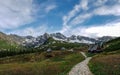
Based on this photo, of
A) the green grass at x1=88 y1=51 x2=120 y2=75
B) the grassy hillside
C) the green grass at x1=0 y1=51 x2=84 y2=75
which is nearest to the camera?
the green grass at x1=88 y1=51 x2=120 y2=75

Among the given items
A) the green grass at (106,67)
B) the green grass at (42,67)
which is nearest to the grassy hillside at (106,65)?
the green grass at (106,67)

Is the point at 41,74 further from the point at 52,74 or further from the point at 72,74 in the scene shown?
the point at 72,74

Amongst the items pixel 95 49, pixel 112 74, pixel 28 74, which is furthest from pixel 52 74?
pixel 95 49

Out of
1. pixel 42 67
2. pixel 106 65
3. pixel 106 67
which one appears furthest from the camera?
pixel 42 67

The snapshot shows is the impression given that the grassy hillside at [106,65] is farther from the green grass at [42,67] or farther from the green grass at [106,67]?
the green grass at [42,67]

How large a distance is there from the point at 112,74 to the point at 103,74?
6.40ft

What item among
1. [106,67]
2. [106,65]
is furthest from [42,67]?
[106,67]

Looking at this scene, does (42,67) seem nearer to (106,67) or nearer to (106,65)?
(106,65)

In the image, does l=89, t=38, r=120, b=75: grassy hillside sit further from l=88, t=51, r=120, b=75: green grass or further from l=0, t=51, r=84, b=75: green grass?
l=0, t=51, r=84, b=75: green grass

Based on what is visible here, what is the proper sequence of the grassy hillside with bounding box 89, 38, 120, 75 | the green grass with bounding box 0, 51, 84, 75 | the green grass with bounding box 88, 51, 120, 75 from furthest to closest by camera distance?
the green grass with bounding box 0, 51, 84, 75 → the grassy hillside with bounding box 89, 38, 120, 75 → the green grass with bounding box 88, 51, 120, 75

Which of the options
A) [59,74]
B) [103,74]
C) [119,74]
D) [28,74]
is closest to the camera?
[119,74]

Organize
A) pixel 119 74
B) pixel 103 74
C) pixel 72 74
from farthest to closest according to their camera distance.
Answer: pixel 72 74 → pixel 103 74 → pixel 119 74

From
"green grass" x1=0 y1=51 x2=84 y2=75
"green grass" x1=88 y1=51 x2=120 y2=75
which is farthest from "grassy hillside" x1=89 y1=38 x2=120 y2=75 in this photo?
"green grass" x1=0 y1=51 x2=84 y2=75

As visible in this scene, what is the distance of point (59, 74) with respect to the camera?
45.3 metres
